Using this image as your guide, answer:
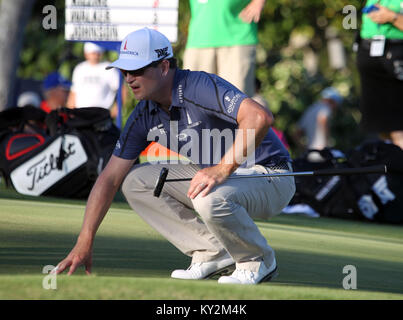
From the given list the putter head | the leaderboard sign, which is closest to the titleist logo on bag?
the leaderboard sign

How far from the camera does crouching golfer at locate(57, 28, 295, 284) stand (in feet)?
14.8

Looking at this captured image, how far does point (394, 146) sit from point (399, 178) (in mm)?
344

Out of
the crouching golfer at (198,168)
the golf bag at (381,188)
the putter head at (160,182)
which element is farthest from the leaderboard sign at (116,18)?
the putter head at (160,182)

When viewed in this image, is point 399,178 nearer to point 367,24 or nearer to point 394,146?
point 394,146

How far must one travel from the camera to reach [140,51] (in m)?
4.59

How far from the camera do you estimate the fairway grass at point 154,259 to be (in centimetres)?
392

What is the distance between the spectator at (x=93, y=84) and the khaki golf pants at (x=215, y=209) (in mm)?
7426

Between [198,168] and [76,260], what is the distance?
3.23 feet

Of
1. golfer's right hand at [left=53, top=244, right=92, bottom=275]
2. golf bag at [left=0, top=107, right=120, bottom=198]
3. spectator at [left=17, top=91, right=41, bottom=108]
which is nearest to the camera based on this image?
golfer's right hand at [left=53, top=244, right=92, bottom=275]

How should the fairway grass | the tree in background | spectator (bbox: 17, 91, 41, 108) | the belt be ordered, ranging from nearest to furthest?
the fairway grass → the belt → the tree in background → spectator (bbox: 17, 91, 41, 108)

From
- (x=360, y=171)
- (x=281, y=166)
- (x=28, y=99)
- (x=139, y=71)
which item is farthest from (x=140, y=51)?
(x=28, y=99)

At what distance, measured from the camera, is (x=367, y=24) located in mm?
9031

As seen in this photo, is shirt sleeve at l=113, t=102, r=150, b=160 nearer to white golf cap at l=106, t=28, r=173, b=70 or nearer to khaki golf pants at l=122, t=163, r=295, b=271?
khaki golf pants at l=122, t=163, r=295, b=271

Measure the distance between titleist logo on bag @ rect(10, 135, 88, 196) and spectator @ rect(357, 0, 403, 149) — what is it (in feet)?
10.1
